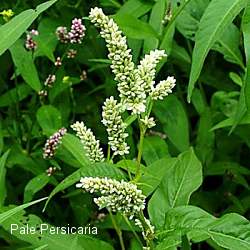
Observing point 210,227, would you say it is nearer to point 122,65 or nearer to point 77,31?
point 122,65

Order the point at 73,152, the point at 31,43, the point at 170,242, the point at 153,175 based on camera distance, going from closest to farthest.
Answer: the point at 170,242
the point at 153,175
the point at 73,152
the point at 31,43

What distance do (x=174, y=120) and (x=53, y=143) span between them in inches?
18.0

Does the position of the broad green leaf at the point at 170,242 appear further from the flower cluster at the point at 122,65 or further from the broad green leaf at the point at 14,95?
the broad green leaf at the point at 14,95

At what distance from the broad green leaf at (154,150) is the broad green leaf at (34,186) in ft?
1.04

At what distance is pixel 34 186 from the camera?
2232 millimetres

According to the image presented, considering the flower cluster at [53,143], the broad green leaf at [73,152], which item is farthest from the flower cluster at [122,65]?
the flower cluster at [53,143]

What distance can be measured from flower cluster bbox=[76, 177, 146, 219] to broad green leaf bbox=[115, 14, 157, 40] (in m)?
0.76

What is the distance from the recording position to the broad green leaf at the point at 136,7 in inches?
91.6

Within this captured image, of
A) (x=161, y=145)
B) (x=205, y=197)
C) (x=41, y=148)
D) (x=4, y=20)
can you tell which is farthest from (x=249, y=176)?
(x=4, y=20)

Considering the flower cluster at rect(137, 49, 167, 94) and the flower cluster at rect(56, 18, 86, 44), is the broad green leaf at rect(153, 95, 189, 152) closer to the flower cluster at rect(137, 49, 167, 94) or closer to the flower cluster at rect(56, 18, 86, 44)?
the flower cluster at rect(56, 18, 86, 44)

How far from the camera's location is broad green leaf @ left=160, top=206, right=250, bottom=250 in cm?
142

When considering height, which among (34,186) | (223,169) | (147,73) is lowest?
(223,169)

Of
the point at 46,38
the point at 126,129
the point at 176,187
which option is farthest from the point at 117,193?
the point at 46,38

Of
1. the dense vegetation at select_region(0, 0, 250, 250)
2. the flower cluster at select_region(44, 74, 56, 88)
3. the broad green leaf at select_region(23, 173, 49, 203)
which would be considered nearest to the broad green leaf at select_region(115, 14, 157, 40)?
the dense vegetation at select_region(0, 0, 250, 250)
